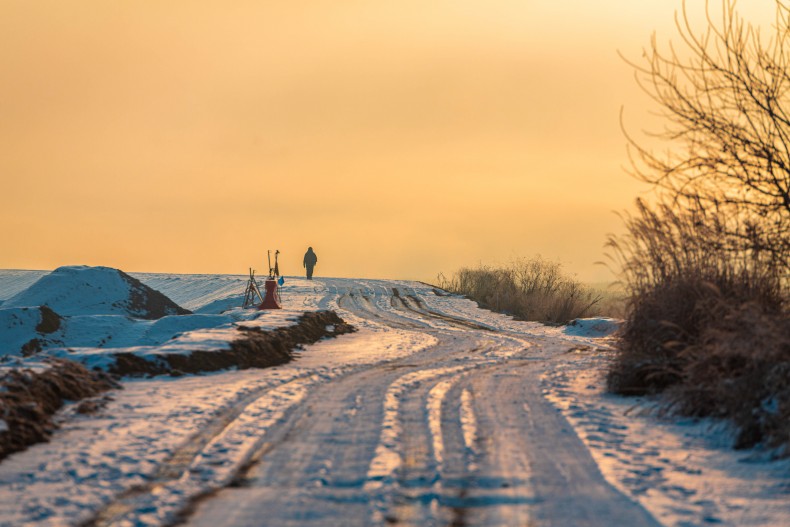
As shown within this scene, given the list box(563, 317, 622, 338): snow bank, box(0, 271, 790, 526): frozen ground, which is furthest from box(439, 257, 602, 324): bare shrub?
box(0, 271, 790, 526): frozen ground

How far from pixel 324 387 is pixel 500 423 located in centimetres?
342

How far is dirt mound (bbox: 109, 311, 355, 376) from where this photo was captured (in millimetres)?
12992

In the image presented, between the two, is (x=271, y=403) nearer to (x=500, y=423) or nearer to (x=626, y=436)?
(x=500, y=423)

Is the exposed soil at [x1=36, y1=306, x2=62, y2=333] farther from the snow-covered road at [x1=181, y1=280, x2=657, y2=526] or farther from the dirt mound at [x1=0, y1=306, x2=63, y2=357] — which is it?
the snow-covered road at [x1=181, y1=280, x2=657, y2=526]

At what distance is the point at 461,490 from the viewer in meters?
6.21

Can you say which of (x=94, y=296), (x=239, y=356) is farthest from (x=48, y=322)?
(x=239, y=356)

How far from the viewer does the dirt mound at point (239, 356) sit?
13.0m

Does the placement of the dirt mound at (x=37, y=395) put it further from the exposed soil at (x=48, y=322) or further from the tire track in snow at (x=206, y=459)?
the exposed soil at (x=48, y=322)

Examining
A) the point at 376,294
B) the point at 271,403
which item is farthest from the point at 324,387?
the point at 376,294

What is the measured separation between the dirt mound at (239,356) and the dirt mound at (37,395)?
103 centimetres

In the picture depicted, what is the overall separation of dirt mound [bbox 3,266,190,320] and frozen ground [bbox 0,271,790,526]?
15.8m

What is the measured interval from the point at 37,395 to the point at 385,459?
4.32 metres

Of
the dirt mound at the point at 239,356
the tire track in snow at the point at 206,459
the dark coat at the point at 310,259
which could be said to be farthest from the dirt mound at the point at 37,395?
the dark coat at the point at 310,259

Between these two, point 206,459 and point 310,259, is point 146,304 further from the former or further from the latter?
point 310,259
